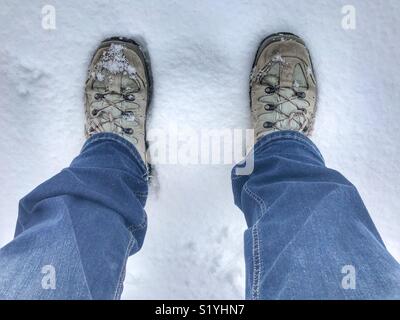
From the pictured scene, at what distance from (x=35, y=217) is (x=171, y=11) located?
1.62 feet

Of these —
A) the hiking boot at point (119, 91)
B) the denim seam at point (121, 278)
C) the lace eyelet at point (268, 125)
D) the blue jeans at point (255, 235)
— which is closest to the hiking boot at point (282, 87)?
the lace eyelet at point (268, 125)

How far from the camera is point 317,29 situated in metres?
0.92

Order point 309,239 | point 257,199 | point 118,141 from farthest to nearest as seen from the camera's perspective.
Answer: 1. point 118,141
2. point 257,199
3. point 309,239

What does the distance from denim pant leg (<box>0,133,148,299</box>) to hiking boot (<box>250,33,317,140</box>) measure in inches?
12.1

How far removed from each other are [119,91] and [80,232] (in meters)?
0.42

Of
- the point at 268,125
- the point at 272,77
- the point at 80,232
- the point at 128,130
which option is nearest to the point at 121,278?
the point at 80,232

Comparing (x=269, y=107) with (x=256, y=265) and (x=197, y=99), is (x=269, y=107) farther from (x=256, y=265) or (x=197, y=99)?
(x=256, y=265)

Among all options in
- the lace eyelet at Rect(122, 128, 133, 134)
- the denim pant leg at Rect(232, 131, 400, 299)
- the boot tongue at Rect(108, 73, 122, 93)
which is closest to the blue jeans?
the denim pant leg at Rect(232, 131, 400, 299)

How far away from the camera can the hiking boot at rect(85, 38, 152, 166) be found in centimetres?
92

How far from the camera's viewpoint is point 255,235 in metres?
0.66

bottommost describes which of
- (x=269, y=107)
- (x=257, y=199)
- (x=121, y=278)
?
(x=121, y=278)
